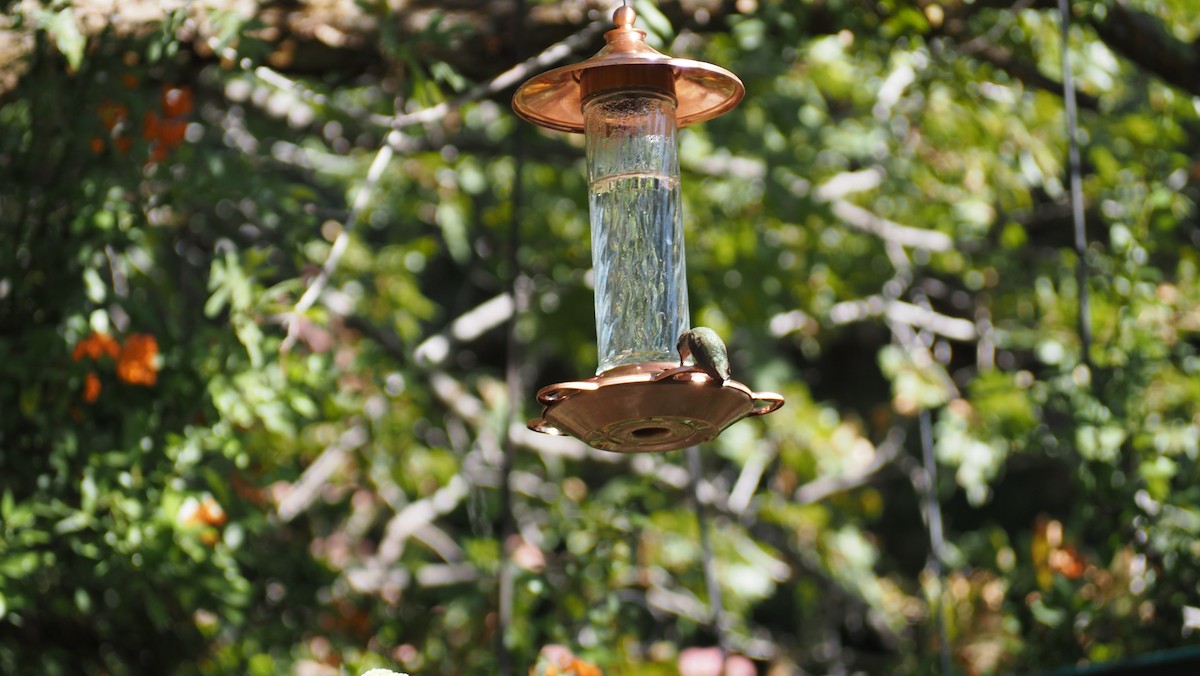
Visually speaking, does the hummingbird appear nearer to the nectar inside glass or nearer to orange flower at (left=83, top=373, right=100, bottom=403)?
the nectar inside glass

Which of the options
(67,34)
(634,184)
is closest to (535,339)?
(67,34)

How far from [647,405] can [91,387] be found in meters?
1.93

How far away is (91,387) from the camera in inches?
135

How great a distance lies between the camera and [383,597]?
504cm

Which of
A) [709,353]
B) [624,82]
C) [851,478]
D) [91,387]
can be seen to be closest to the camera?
[709,353]

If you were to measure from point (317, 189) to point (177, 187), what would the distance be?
198cm

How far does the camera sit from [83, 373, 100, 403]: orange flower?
3.42m

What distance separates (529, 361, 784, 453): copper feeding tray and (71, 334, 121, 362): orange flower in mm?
1714

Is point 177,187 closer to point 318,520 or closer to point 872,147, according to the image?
point 318,520

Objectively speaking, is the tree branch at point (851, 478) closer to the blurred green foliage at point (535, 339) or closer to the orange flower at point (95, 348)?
the blurred green foliage at point (535, 339)

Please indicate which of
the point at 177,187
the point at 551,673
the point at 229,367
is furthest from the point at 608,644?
the point at 177,187

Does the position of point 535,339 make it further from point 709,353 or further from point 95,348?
point 709,353

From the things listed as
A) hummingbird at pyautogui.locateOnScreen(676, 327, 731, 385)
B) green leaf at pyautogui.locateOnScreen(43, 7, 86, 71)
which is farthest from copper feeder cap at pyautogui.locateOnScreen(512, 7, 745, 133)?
green leaf at pyautogui.locateOnScreen(43, 7, 86, 71)

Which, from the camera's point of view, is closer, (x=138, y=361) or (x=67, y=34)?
(x=67, y=34)
